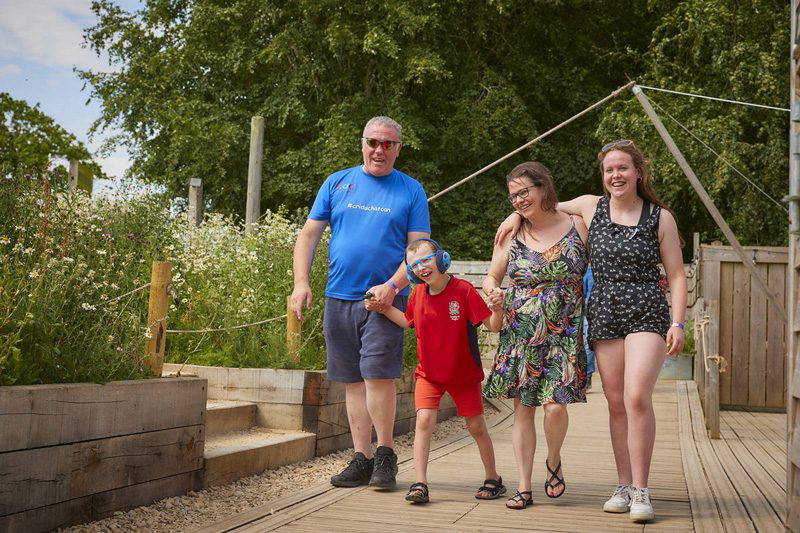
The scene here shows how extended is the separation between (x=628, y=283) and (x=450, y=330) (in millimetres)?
838

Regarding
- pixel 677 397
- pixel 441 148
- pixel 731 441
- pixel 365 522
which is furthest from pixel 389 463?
pixel 441 148

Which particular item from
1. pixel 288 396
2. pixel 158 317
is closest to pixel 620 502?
pixel 288 396

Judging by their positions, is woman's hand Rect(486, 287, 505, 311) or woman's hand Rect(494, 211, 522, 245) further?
woman's hand Rect(494, 211, 522, 245)

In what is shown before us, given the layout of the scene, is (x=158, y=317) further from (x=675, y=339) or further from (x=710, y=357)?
(x=710, y=357)

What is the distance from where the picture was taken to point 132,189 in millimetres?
7762

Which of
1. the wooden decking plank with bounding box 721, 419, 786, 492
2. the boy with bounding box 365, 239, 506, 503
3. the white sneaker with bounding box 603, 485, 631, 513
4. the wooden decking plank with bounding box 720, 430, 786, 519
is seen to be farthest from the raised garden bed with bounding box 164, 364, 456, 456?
the wooden decking plank with bounding box 721, 419, 786, 492

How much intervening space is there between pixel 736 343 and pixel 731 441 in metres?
2.76

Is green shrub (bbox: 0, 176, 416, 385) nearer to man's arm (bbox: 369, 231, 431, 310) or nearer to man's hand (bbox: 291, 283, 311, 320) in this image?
man's hand (bbox: 291, 283, 311, 320)

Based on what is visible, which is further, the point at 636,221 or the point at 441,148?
the point at 441,148

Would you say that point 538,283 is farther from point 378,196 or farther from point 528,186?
point 378,196

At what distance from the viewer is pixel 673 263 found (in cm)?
427

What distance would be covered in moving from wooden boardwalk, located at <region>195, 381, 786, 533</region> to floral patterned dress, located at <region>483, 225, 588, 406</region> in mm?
556

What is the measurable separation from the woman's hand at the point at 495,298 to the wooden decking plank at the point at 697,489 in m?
1.24

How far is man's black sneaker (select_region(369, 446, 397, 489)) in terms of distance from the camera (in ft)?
15.7
